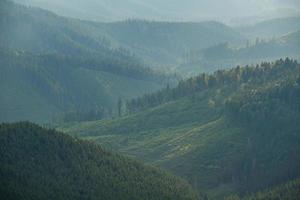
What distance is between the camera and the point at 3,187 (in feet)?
593

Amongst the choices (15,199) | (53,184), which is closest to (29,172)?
(53,184)

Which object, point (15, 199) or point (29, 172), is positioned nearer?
point (15, 199)

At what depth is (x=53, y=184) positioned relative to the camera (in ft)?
656

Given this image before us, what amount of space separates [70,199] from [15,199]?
2352cm

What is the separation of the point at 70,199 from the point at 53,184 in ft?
23.4

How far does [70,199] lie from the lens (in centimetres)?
19688

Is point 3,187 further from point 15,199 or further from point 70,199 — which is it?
point 70,199

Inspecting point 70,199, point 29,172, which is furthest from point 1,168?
point 70,199

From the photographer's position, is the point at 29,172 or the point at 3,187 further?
the point at 29,172

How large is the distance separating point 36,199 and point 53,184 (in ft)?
49.2

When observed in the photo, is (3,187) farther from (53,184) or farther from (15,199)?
(53,184)

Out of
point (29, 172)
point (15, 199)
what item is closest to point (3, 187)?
point (15, 199)

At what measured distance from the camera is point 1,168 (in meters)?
196

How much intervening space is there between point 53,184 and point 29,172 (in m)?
7.67
